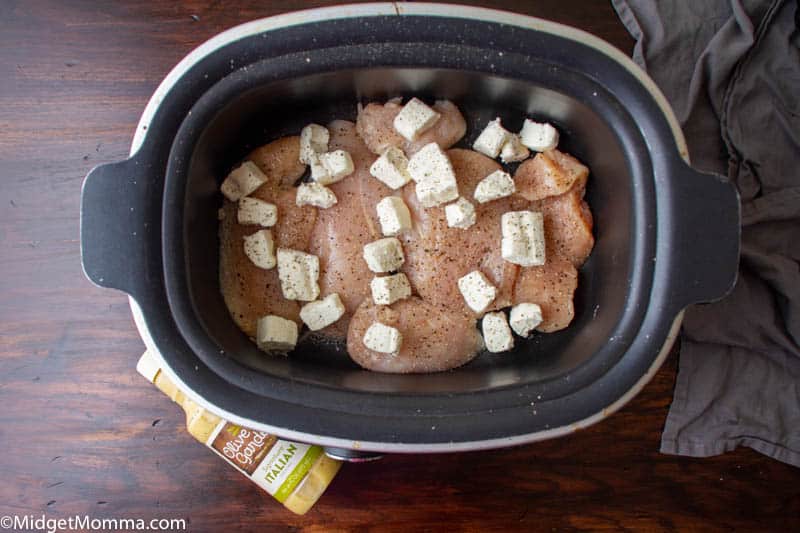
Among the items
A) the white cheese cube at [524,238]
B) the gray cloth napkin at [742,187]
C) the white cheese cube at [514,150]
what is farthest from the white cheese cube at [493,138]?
the gray cloth napkin at [742,187]

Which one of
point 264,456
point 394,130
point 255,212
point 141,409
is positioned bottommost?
point 141,409

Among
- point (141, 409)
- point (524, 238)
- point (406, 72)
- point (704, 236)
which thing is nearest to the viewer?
point (704, 236)

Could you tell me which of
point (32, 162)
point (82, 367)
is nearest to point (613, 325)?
point (82, 367)

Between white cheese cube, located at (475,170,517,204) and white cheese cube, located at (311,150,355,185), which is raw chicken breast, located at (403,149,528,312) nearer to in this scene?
white cheese cube, located at (475,170,517,204)

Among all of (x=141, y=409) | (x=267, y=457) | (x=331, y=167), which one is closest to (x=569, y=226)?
(x=331, y=167)

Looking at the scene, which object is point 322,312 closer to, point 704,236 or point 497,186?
point 497,186

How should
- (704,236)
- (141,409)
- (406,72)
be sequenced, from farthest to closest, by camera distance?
(141,409), (406,72), (704,236)
